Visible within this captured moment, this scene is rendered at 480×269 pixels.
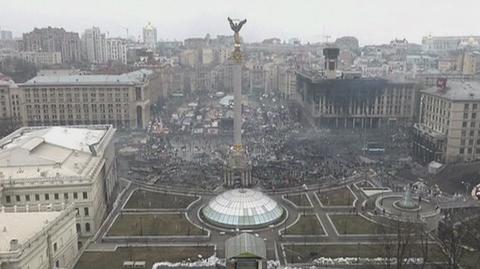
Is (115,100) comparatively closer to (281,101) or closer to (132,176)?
(132,176)

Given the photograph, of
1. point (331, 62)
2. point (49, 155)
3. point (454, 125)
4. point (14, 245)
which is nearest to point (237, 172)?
point (49, 155)

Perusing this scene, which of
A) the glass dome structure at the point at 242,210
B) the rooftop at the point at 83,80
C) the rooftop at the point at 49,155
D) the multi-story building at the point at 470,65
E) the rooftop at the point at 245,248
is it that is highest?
the multi-story building at the point at 470,65

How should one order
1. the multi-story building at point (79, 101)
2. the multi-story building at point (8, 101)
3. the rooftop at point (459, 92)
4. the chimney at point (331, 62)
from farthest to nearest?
1. the chimney at point (331, 62)
2. the multi-story building at point (8, 101)
3. the multi-story building at point (79, 101)
4. the rooftop at point (459, 92)

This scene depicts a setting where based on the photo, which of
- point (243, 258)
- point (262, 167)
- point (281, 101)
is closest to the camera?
point (243, 258)

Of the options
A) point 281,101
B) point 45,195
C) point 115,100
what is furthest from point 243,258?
point 281,101

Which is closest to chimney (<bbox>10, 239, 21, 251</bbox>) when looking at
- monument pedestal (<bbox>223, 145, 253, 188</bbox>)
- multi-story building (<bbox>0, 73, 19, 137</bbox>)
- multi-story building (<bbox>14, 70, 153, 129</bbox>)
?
monument pedestal (<bbox>223, 145, 253, 188</bbox>)

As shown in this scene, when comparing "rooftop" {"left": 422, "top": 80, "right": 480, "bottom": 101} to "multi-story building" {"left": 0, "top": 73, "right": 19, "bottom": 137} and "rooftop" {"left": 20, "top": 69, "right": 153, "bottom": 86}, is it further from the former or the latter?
"multi-story building" {"left": 0, "top": 73, "right": 19, "bottom": 137}

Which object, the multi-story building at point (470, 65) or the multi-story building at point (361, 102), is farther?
the multi-story building at point (470, 65)

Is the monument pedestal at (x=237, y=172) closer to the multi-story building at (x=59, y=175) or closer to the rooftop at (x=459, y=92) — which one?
the multi-story building at (x=59, y=175)

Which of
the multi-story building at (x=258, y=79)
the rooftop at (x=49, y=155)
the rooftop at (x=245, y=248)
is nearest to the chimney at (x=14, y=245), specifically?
the rooftop at (x=245, y=248)
